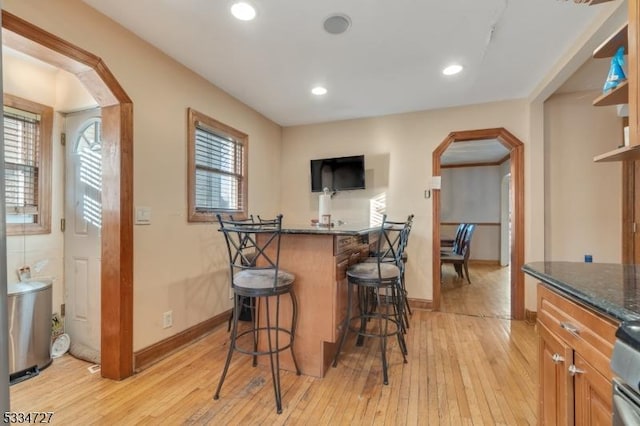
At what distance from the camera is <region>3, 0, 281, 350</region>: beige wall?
192 centimetres

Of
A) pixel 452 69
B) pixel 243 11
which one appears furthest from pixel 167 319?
pixel 452 69

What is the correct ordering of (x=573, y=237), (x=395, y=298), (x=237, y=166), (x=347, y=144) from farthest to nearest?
1. (x=347, y=144)
2. (x=237, y=166)
3. (x=573, y=237)
4. (x=395, y=298)

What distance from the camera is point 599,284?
1.02 metres

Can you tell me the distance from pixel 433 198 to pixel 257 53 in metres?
2.58

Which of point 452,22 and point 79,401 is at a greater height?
point 452,22

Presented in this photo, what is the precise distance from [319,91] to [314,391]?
2814mm

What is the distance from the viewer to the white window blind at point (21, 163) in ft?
7.66

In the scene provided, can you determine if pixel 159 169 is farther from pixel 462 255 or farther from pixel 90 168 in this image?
pixel 462 255

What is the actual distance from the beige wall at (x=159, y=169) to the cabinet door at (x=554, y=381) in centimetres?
253

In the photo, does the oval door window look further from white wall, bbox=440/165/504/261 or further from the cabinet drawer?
white wall, bbox=440/165/504/261

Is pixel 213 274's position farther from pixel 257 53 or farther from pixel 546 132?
pixel 546 132

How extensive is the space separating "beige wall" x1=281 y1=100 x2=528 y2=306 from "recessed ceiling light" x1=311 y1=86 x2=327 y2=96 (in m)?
0.95

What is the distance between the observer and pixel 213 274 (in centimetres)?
301

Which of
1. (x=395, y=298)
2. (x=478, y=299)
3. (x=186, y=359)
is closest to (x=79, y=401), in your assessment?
(x=186, y=359)
